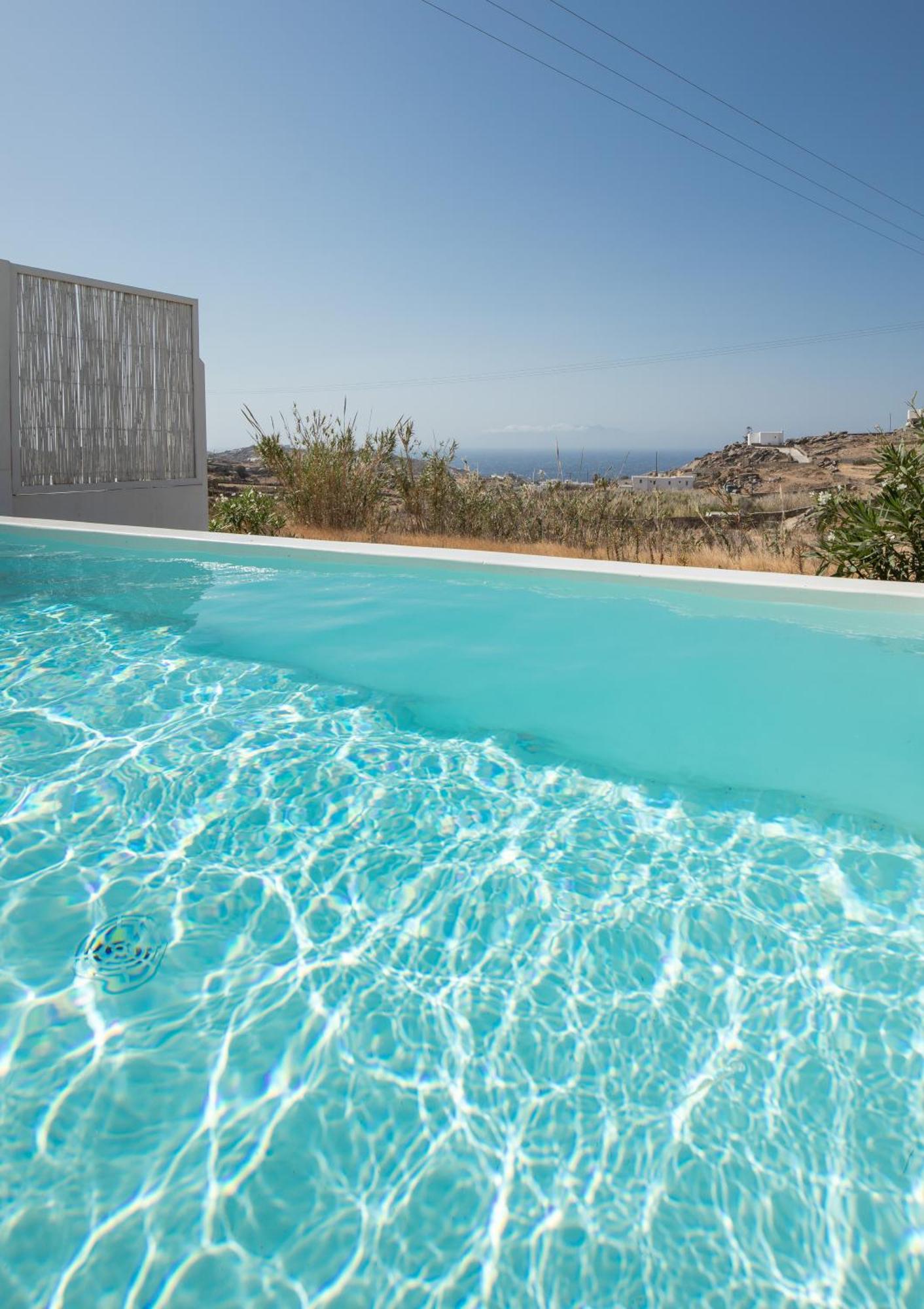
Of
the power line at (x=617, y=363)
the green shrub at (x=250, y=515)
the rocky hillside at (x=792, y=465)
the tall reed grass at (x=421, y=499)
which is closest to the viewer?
the tall reed grass at (x=421, y=499)

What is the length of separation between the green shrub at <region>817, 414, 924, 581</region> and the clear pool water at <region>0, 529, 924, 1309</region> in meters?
1.77

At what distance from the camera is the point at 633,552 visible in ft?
21.6

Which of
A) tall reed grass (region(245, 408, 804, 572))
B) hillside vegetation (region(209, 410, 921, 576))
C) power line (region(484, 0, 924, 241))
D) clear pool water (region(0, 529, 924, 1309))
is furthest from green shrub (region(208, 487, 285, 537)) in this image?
power line (region(484, 0, 924, 241))

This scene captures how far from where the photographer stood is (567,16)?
461 inches

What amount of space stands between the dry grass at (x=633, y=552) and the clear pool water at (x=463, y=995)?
2.55 metres

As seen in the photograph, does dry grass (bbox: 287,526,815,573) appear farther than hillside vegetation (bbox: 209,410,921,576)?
No

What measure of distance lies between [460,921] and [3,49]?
10.8 meters

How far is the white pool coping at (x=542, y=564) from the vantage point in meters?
3.90

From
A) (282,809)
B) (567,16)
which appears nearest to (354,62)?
(567,16)

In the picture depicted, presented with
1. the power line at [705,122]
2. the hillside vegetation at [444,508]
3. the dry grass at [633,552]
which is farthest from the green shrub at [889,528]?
the power line at [705,122]

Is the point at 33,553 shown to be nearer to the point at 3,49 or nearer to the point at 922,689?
the point at 922,689

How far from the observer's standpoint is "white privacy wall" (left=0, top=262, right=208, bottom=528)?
664 centimetres

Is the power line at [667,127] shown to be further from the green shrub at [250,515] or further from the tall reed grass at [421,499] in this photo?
the green shrub at [250,515]

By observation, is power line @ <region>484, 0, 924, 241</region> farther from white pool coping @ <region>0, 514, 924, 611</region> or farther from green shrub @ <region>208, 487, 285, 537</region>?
white pool coping @ <region>0, 514, 924, 611</region>
